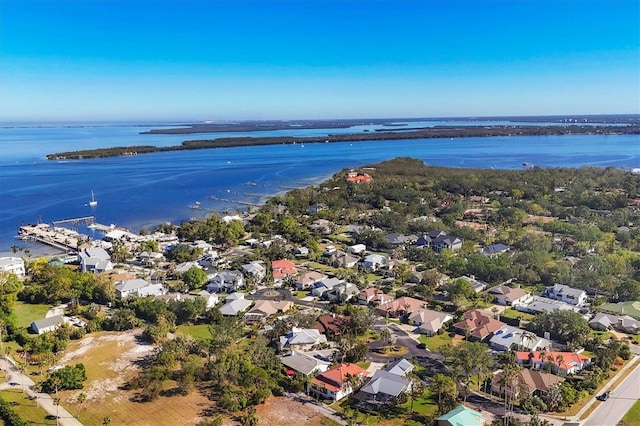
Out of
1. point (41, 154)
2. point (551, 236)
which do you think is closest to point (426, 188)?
point (551, 236)

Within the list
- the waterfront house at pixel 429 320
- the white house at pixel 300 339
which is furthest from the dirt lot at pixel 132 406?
the waterfront house at pixel 429 320

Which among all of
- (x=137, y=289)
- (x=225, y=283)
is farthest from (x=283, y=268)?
(x=137, y=289)

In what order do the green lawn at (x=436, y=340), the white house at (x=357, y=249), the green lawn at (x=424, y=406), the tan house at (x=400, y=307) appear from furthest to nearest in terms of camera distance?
the white house at (x=357, y=249) → the tan house at (x=400, y=307) → the green lawn at (x=436, y=340) → the green lawn at (x=424, y=406)

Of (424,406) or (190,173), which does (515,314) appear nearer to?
(424,406)

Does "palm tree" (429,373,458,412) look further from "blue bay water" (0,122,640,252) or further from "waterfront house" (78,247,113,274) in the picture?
"blue bay water" (0,122,640,252)

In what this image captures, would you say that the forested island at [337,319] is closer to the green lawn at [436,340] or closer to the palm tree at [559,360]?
the palm tree at [559,360]

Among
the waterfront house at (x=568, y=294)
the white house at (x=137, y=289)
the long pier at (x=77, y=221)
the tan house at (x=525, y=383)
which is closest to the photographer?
the tan house at (x=525, y=383)

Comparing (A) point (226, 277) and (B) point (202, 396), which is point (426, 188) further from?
(B) point (202, 396)
